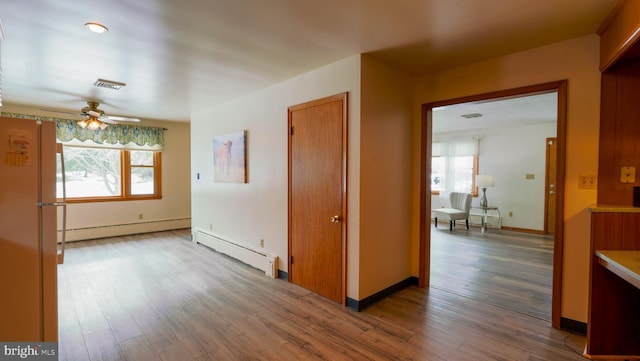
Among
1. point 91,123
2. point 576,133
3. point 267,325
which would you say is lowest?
point 267,325

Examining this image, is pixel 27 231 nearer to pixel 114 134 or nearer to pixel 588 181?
pixel 588 181

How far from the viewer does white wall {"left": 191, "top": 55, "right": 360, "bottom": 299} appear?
2873 mm

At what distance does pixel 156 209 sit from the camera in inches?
258

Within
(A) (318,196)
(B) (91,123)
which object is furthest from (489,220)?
(B) (91,123)

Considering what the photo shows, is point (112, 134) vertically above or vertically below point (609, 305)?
above

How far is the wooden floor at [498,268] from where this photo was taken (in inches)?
122

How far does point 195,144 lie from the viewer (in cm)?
557

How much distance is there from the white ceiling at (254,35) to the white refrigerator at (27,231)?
0.91m

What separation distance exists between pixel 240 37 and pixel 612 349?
11.9 ft

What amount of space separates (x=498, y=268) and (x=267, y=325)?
3.25 metres

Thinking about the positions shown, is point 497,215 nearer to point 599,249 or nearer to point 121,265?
point 599,249

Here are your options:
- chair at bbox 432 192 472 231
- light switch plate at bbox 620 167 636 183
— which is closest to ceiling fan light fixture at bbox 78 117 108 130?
light switch plate at bbox 620 167 636 183

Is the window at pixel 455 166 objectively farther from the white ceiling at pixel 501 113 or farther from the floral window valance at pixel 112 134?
the floral window valance at pixel 112 134

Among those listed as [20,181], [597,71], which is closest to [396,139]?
[597,71]
